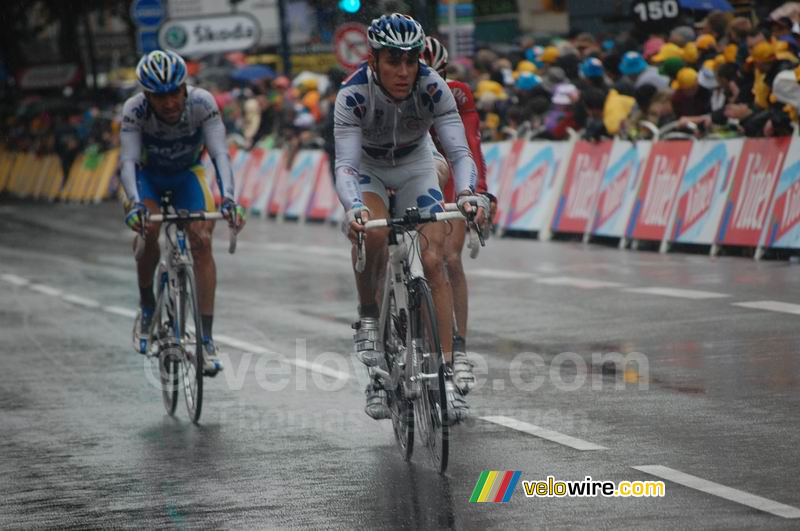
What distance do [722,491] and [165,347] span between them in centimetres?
434

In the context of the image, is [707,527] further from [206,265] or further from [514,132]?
[514,132]

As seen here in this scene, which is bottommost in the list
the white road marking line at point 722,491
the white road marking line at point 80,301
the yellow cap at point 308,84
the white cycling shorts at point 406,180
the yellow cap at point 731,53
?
the white road marking line at point 80,301

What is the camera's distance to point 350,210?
7.92m

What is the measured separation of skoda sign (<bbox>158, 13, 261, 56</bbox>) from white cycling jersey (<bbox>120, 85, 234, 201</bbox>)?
22.8 m

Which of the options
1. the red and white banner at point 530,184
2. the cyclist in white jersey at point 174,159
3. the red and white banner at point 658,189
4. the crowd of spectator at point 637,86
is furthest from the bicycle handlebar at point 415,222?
the red and white banner at point 530,184

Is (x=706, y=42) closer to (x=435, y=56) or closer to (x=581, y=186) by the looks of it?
(x=581, y=186)

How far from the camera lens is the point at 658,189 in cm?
1931


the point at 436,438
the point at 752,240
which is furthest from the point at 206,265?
the point at 752,240

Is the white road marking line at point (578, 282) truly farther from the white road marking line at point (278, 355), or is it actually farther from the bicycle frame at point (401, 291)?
the bicycle frame at point (401, 291)

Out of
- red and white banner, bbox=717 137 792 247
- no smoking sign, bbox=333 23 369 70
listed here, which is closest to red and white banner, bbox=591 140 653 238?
red and white banner, bbox=717 137 792 247

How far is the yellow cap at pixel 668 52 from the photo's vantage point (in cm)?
2036

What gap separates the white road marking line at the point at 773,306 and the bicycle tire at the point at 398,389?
209 inches

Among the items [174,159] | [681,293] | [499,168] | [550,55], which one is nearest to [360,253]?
[174,159]

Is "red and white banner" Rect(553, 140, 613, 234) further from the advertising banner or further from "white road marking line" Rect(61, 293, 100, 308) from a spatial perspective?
"white road marking line" Rect(61, 293, 100, 308)
